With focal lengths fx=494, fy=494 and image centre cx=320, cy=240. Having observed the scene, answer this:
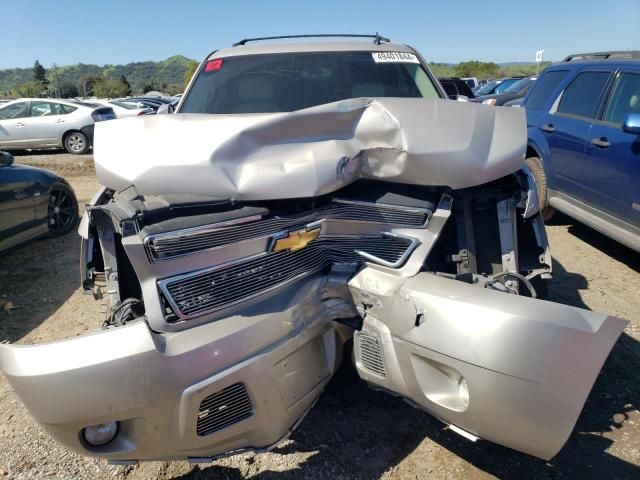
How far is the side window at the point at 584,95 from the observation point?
522 cm

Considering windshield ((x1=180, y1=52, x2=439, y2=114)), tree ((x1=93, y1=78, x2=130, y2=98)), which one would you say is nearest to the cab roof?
windshield ((x1=180, y1=52, x2=439, y2=114))

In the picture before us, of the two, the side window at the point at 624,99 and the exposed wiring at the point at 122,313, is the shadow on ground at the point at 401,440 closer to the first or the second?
the exposed wiring at the point at 122,313

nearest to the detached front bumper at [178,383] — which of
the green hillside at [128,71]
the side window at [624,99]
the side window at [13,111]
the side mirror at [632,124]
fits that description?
the side mirror at [632,124]

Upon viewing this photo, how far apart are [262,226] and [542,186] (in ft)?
16.1

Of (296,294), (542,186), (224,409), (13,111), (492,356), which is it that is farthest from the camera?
(13,111)

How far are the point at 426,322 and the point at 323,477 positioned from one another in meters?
1.02

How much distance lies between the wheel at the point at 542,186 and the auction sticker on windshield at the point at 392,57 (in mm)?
2807

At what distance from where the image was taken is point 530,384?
1726 millimetres

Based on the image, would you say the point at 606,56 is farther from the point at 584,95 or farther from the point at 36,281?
the point at 36,281

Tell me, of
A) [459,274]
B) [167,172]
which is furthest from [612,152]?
[167,172]

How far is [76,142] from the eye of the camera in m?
13.1

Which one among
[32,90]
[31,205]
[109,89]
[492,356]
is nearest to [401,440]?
[492,356]

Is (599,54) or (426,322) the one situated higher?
(599,54)

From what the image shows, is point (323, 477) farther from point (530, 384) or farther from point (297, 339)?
point (530, 384)
